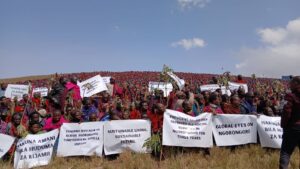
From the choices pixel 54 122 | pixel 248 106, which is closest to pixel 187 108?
pixel 248 106

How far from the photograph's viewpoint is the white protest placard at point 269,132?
959 centimetres

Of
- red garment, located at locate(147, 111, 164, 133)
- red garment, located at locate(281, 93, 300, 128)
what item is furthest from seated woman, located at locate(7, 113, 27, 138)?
red garment, located at locate(281, 93, 300, 128)

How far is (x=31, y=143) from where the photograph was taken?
9.13 m

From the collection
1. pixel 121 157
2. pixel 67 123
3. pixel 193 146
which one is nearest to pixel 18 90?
pixel 67 123

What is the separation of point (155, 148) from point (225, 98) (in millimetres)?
2845

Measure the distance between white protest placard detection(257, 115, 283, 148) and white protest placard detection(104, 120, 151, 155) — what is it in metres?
2.74

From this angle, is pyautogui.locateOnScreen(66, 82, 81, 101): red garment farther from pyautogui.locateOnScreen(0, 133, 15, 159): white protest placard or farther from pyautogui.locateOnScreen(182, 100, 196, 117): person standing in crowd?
pyautogui.locateOnScreen(182, 100, 196, 117): person standing in crowd

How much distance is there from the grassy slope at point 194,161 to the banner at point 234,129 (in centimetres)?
22

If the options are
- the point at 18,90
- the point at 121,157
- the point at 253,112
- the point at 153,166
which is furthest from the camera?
the point at 18,90

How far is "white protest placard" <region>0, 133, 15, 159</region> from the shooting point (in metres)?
9.02

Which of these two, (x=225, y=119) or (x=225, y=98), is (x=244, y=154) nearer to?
(x=225, y=119)

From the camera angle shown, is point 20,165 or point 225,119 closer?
point 20,165

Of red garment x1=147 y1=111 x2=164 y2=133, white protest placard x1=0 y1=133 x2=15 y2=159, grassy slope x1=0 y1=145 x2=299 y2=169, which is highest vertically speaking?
red garment x1=147 y1=111 x2=164 y2=133

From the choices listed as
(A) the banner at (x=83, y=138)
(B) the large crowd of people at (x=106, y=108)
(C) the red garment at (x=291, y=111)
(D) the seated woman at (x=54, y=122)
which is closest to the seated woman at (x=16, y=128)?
→ (B) the large crowd of people at (x=106, y=108)
